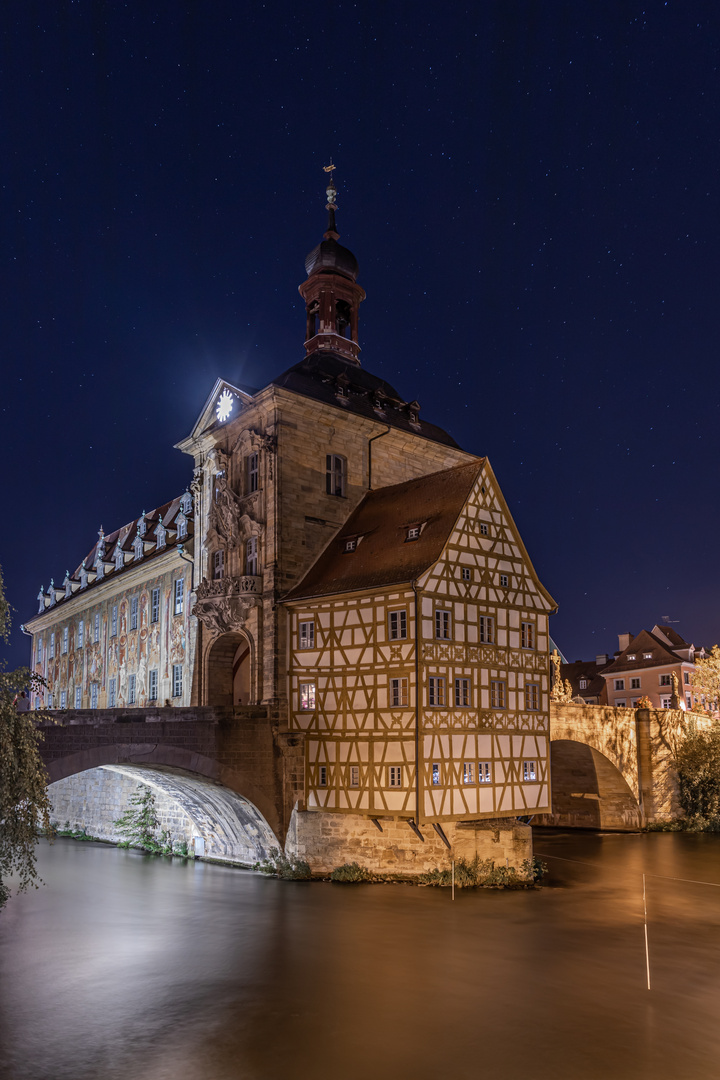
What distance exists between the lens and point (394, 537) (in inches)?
1176

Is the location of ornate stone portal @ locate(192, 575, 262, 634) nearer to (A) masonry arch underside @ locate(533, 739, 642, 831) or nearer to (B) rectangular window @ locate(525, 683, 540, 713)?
(B) rectangular window @ locate(525, 683, 540, 713)

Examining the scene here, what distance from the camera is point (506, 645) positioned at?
2958 cm

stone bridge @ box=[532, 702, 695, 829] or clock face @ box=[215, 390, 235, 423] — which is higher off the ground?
clock face @ box=[215, 390, 235, 423]

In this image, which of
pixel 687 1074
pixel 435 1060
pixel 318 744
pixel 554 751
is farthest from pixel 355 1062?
pixel 554 751

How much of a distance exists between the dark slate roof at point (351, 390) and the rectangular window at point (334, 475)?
6.29 ft

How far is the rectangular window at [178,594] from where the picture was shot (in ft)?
129

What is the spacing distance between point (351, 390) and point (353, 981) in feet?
72.2

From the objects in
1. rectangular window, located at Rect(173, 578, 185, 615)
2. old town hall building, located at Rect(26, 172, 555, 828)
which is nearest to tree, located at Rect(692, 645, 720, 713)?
old town hall building, located at Rect(26, 172, 555, 828)

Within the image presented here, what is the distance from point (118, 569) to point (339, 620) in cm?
2290

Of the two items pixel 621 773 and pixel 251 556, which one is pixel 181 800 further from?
pixel 621 773

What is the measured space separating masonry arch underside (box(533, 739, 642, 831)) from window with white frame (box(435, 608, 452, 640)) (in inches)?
708

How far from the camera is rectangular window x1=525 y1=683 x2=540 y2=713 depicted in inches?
1192

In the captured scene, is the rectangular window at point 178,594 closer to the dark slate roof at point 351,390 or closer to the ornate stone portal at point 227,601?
the ornate stone portal at point 227,601

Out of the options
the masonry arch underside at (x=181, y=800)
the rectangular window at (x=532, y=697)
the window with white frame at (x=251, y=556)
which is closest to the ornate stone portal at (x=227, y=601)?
the window with white frame at (x=251, y=556)
